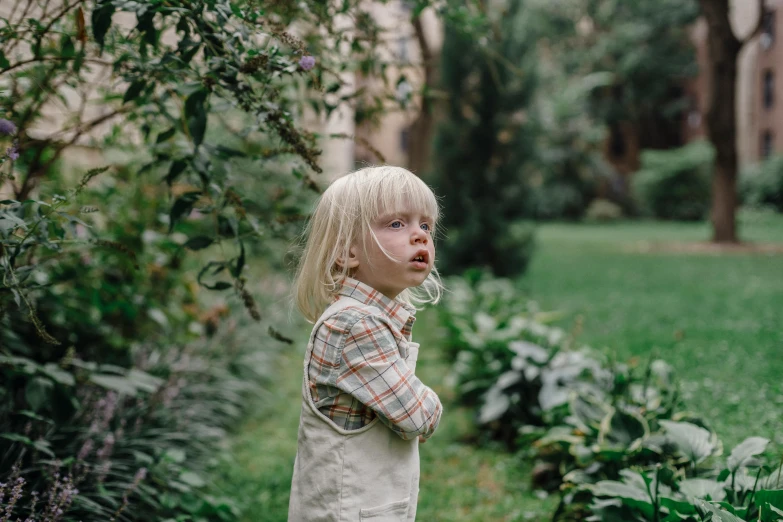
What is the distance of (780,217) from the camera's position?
793 inches

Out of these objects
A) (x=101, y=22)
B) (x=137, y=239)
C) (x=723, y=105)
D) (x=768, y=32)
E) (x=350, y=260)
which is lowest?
(x=350, y=260)

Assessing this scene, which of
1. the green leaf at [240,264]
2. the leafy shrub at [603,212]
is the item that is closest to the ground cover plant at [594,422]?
the green leaf at [240,264]

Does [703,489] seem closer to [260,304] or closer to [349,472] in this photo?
[349,472]

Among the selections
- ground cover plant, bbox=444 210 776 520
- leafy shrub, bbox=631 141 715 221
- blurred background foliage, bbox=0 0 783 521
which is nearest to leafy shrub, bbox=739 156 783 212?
leafy shrub, bbox=631 141 715 221

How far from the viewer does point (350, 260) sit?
6.14ft

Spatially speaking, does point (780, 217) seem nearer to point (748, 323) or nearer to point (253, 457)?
point (748, 323)

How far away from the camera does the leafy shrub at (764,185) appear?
2239 centimetres

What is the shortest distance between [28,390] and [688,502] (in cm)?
231

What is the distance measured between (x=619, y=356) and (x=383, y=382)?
12.0 feet

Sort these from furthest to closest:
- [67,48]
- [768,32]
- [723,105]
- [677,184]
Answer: [768,32], [677,184], [723,105], [67,48]

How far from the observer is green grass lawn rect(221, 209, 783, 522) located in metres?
3.40

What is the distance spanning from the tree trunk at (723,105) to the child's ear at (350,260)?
12117mm

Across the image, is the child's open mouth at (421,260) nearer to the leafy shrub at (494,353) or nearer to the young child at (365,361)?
the young child at (365,361)

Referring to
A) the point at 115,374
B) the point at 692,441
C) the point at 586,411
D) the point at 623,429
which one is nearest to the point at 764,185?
the point at 586,411
